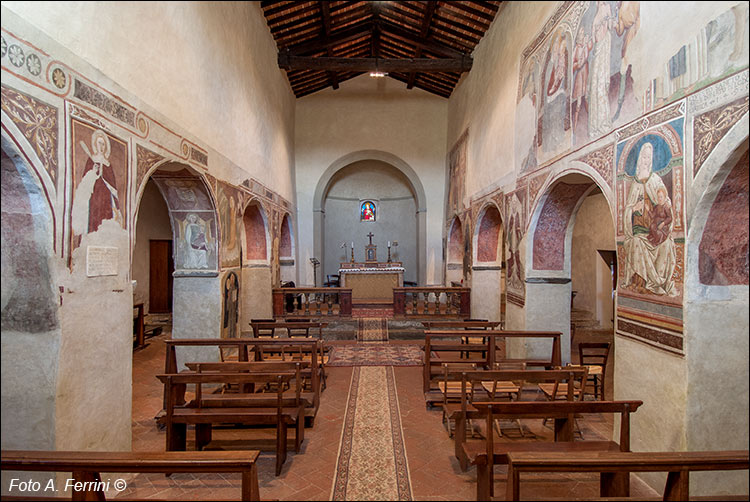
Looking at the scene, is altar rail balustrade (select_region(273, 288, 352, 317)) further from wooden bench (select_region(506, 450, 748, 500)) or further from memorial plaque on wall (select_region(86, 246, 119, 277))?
wooden bench (select_region(506, 450, 748, 500))

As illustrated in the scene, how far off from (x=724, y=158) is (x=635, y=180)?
1183 mm

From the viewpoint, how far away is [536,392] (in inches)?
255

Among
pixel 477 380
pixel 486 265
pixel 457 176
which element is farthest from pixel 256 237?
pixel 477 380

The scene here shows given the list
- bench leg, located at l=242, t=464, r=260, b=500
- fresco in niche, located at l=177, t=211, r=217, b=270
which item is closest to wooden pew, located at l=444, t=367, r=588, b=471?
bench leg, located at l=242, t=464, r=260, b=500

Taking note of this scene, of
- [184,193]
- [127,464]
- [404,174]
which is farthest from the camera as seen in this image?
[404,174]

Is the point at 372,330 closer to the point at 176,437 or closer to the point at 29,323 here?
the point at 176,437

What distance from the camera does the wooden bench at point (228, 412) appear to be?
4.16 m

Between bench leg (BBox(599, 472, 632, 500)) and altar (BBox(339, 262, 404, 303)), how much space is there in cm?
1061

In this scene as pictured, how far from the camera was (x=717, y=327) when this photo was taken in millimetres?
3650

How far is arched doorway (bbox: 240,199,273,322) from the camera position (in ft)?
35.1

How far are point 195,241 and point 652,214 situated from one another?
671 cm

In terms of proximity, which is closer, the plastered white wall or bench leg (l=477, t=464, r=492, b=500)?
bench leg (l=477, t=464, r=492, b=500)

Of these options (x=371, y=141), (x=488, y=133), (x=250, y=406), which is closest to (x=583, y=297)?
(x=488, y=133)

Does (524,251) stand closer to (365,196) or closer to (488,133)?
(488,133)
